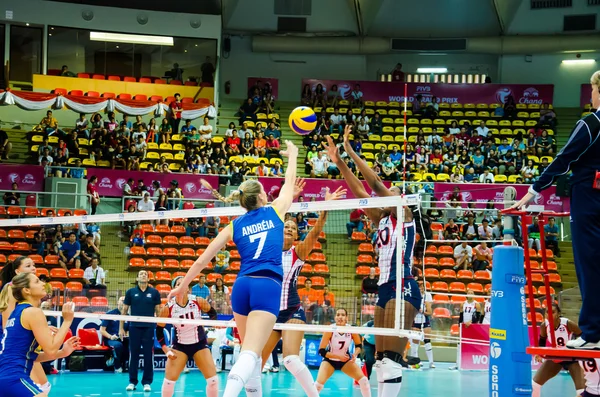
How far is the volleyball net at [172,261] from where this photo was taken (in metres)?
15.7

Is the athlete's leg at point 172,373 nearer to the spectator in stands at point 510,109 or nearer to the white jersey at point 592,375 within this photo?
the white jersey at point 592,375

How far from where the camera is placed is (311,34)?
120 ft

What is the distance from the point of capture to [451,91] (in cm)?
3594

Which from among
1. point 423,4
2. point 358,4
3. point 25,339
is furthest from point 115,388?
point 423,4

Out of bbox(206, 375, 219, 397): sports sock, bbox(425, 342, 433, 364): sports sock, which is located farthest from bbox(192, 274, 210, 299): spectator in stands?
bbox(425, 342, 433, 364): sports sock

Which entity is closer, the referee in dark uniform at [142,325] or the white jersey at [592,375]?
the white jersey at [592,375]

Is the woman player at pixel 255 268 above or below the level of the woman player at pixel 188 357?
above

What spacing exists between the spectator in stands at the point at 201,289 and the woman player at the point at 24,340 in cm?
861

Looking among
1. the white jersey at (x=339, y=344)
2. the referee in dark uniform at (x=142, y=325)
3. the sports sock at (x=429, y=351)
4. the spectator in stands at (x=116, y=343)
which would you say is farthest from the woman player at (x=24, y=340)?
the sports sock at (x=429, y=351)

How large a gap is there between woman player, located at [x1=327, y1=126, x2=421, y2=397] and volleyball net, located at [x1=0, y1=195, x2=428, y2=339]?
21.3 feet

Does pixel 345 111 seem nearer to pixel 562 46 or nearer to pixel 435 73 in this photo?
pixel 435 73

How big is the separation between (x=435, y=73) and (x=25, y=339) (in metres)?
33.1

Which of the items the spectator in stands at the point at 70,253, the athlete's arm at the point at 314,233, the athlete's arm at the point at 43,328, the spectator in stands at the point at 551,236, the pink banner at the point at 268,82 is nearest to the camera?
the athlete's arm at the point at 43,328

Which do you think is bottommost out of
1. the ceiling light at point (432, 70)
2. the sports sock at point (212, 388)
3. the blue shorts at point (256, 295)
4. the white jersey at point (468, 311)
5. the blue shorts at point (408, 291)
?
the white jersey at point (468, 311)
